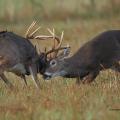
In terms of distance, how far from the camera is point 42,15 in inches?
1022

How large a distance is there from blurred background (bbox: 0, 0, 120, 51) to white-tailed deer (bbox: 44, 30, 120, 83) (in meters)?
11.3

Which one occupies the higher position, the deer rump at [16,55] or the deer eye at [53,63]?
the deer rump at [16,55]

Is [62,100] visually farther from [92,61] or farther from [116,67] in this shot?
[116,67]

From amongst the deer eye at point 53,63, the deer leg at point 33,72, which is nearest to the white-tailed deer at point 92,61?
the deer eye at point 53,63

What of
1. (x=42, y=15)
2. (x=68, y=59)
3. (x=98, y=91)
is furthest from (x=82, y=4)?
(x=98, y=91)

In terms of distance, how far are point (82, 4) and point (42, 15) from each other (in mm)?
1570

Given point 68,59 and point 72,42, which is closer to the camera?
point 68,59

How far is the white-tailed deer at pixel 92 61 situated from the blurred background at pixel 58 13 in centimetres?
1128

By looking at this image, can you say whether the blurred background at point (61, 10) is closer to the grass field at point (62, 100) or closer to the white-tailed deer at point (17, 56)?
the grass field at point (62, 100)

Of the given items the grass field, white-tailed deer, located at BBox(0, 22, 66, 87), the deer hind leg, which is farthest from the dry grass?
white-tailed deer, located at BBox(0, 22, 66, 87)

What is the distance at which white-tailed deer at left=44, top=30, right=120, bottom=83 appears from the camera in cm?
1155

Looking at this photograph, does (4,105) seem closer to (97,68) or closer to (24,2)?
(97,68)

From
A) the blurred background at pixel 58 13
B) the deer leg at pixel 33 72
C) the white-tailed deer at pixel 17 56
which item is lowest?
the blurred background at pixel 58 13

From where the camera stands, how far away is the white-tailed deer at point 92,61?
1155cm
